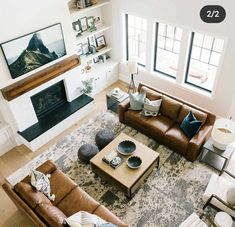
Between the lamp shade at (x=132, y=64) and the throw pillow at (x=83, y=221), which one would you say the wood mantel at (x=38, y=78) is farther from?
the throw pillow at (x=83, y=221)

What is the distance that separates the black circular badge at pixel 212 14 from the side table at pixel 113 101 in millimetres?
2518

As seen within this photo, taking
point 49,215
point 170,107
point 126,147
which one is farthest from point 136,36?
point 49,215

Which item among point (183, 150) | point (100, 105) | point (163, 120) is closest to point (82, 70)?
point (100, 105)

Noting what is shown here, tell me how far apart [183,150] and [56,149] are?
110 inches

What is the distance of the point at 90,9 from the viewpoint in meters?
6.30

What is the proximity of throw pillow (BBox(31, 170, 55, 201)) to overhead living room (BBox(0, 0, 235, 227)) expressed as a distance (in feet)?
0.05

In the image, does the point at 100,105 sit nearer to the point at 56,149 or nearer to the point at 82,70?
the point at 82,70

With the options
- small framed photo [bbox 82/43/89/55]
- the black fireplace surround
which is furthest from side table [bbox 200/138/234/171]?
small framed photo [bbox 82/43/89/55]

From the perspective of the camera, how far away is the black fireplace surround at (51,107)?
5.77 m

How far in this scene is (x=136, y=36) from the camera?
6.95 metres

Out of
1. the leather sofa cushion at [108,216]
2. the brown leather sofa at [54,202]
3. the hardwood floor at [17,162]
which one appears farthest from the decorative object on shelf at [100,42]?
the leather sofa cushion at [108,216]

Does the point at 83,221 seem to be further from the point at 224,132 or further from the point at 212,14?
the point at 212,14

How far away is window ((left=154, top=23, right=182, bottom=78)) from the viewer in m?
6.13

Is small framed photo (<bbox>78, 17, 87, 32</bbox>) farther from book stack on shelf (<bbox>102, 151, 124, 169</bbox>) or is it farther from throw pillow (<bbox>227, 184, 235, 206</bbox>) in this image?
throw pillow (<bbox>227, 184, 235, 206</bbox>)
